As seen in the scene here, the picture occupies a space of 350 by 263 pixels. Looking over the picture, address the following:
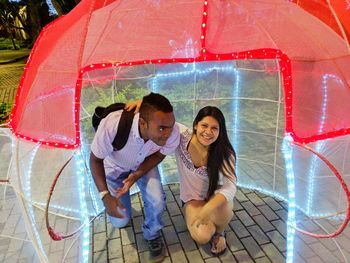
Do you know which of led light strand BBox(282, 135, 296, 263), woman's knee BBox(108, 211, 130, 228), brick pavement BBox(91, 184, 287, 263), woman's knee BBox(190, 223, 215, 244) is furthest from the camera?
woman's knee BBox(108, 211, 130, 228)

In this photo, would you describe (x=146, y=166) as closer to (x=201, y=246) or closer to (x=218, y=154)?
(x=218, y=154)

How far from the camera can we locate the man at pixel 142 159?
293 centimetres

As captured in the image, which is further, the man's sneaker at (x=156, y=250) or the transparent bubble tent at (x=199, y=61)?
the man's sneaker at (x=156, y=250)

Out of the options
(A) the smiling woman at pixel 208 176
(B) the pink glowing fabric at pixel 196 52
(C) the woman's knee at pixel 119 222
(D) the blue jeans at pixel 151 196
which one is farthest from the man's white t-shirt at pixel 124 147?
(C) the woman's knee at pixel 119 222

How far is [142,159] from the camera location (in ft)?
11.4

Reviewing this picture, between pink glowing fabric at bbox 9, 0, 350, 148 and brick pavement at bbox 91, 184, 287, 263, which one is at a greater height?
pink glowing fabric at bbox 9, 0, 350, 148

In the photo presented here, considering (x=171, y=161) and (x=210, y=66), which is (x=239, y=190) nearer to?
(x=171, y=161)

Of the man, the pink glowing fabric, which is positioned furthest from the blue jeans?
the pink glowing fabric

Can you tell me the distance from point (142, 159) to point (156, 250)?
0.97 m

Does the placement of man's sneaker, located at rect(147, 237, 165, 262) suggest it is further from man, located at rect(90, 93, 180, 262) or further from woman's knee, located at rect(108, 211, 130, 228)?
woman's knee, located at rect(108, 211, 130, 228)

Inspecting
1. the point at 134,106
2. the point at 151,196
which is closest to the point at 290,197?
the point at 151,196

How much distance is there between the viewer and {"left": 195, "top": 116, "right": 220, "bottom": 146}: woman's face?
324cm

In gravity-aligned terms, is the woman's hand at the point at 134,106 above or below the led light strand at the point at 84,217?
above

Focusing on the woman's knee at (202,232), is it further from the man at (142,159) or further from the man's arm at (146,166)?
the man's arm at (146,166)
